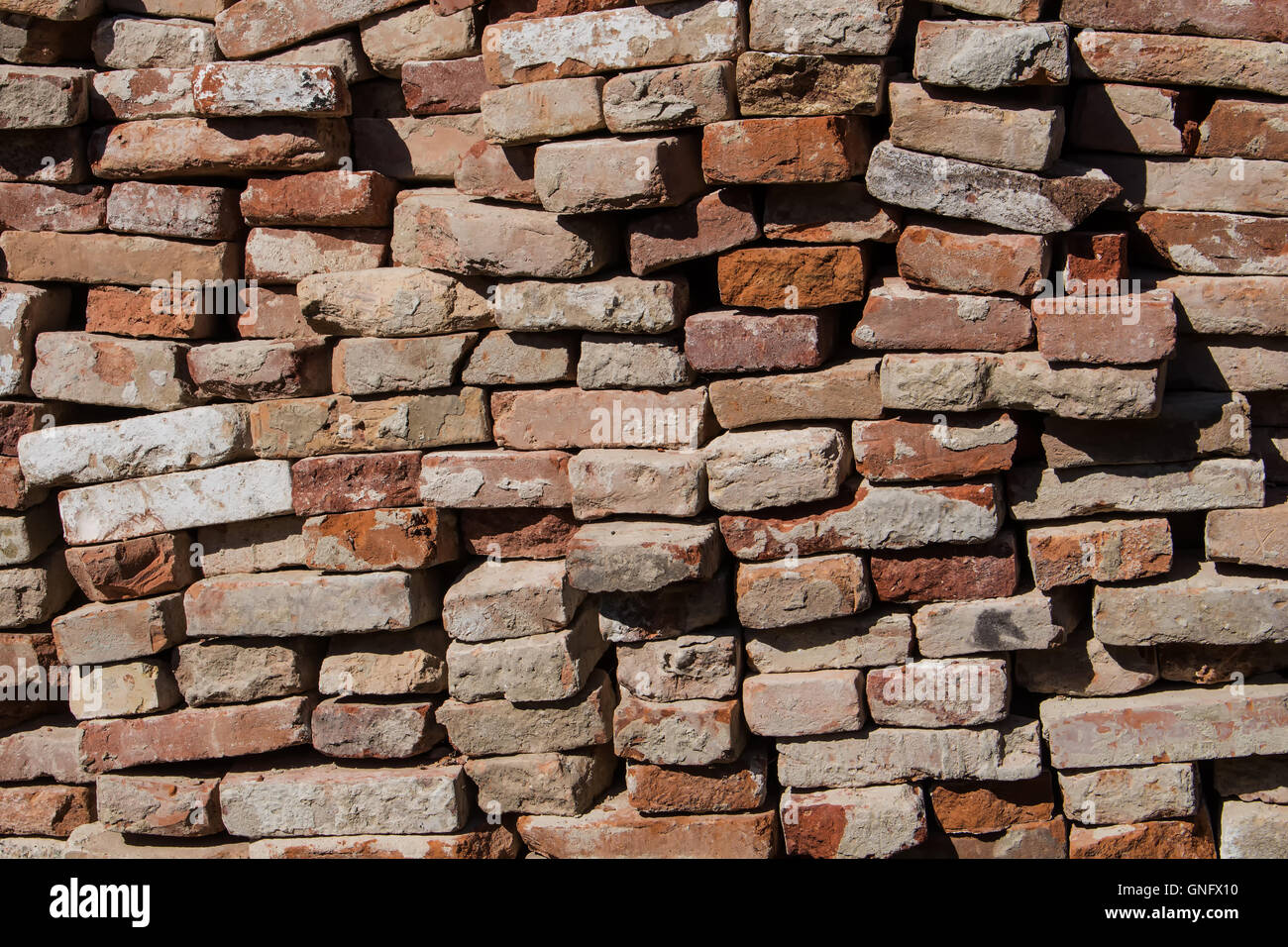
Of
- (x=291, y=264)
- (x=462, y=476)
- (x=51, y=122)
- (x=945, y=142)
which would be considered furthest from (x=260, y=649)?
(x=945, y=142)

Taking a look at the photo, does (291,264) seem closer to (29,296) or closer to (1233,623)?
(29,296)

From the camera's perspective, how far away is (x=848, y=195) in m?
3.14

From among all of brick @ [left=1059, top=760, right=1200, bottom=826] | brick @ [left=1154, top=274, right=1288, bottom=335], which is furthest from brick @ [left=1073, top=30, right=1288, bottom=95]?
brick @ [left=1059, top=760, right=1200, bottom=826]

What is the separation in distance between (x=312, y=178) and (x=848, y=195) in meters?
1.48

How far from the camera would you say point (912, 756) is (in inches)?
129

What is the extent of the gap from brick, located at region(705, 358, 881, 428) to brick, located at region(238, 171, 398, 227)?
3.59 ft

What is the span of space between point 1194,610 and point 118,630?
3.00m

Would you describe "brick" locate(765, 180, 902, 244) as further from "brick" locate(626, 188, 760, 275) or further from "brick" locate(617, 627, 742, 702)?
"brick" locate(617, 627, 742, 702)

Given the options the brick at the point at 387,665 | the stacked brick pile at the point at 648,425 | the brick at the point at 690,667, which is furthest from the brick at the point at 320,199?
the brick at the point at 690,667

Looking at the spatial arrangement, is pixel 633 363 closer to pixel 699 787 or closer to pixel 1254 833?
pixel 699 787

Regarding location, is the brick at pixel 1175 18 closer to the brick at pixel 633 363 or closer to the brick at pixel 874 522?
→ the brick at pixel 874 522

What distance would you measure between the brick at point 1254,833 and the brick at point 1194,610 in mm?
531

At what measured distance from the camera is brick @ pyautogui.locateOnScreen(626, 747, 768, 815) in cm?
335

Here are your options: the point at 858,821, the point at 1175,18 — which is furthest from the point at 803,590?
the point at 1175,18
